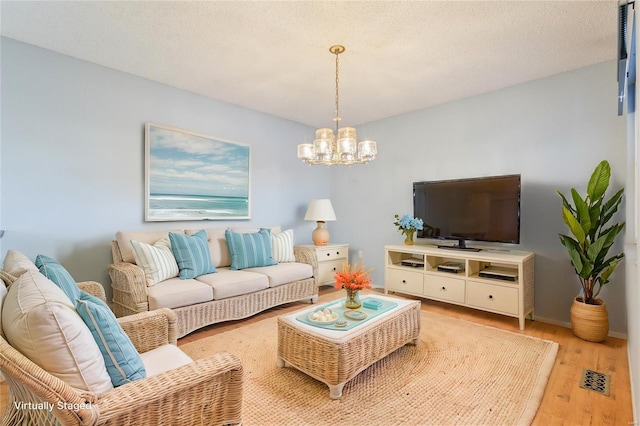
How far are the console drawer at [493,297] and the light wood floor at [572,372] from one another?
0.16 metres

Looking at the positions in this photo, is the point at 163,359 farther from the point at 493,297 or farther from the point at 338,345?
the point at 493,297

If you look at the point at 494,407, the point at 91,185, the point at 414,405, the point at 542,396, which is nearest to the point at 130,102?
the point at 91,185

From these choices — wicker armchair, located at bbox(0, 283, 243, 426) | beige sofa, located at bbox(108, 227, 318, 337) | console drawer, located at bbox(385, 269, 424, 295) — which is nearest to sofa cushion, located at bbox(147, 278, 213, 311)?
beige sofa, located at bbox(108, 227, 318, 337)

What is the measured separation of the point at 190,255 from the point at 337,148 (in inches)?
67.9

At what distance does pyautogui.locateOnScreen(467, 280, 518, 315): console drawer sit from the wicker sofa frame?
1.80 metres

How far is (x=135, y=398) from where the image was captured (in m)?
0.97

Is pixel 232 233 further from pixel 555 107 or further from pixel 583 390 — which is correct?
pixel 555 107

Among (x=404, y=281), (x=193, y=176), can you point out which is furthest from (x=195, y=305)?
(x=404, y=281)

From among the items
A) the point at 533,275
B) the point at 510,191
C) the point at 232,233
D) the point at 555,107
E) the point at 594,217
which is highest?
the point at 555,107

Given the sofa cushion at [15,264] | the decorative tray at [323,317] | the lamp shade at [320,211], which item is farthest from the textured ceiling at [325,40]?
the decorative tray at [323,317]

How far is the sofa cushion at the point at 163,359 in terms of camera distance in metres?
1.37

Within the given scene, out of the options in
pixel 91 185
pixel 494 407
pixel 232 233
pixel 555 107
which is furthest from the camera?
pixel 232 233

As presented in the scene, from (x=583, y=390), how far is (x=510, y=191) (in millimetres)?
1807

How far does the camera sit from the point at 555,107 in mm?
3016
